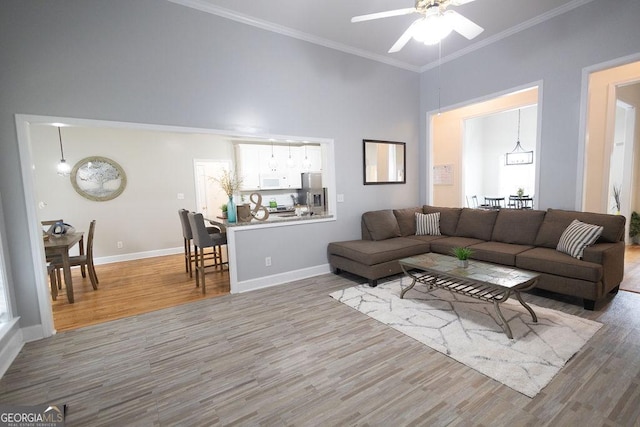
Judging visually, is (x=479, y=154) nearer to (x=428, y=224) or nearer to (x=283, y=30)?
(x=428, y=224)

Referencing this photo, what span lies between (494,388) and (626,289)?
2.77 metres

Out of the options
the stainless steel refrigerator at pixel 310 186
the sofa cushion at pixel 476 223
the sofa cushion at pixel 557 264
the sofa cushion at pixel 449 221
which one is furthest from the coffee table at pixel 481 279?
the stainless steel refrigerator at pixel 310 186

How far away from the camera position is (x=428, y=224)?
4742 mm

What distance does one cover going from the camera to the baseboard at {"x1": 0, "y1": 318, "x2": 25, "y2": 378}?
2.26 metres

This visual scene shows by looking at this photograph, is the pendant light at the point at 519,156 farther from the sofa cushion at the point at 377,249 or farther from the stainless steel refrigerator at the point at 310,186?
the sofa cushion at the point at 377,249

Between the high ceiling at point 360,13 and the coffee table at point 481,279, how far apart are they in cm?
288

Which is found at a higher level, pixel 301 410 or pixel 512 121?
pixel 512 121

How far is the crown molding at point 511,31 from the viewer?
3.46 meters

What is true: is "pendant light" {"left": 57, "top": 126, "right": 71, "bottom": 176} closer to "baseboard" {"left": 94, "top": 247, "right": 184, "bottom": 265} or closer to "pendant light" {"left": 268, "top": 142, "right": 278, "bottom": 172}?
"baseboard" {"left": 94, "top": 247, "right": 184, "bottom": 265}

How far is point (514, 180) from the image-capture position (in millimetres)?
8352

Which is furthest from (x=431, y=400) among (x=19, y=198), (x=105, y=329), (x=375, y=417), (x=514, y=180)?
(x=514, y=180)

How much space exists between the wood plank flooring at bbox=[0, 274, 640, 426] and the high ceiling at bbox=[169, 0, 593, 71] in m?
3.41

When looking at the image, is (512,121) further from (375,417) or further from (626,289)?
(375,417)

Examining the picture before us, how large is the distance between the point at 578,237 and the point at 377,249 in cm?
212
